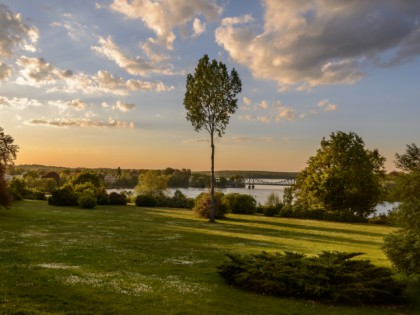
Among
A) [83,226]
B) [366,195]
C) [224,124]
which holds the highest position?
[224,124]

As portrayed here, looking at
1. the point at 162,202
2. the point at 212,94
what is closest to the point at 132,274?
the point at 212,94

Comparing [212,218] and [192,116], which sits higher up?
[192,116]

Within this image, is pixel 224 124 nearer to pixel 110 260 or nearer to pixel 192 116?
pixel 192 116

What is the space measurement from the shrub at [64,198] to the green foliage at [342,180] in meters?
33.9

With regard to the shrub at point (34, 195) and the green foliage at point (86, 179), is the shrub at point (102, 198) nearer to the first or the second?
the green foliage at point (86, 179)

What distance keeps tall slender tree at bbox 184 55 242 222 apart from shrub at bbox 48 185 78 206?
24.8 meters

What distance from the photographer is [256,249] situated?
76.1 feet

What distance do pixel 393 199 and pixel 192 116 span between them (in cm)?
3004

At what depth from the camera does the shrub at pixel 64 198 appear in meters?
55.6

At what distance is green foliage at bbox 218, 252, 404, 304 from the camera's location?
12.3 metres

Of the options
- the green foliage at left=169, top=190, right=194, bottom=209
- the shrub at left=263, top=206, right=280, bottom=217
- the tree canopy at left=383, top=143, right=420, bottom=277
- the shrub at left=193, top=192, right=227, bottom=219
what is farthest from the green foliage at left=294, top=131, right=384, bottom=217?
the tree canopy at left=383, top=143, right=420, bottom=277

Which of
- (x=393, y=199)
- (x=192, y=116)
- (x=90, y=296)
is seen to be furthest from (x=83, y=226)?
(x=393, y=199)

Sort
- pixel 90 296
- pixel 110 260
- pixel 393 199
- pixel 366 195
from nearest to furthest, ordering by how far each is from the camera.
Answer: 1. pixel 90 296
2. pixel 393 199
3. pixel 110 260
4. pixel 366 195

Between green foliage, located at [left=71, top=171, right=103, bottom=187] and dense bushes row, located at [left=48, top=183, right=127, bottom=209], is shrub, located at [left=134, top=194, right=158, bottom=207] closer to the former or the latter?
dense bushes row, located at [left=48, top=183, right=127, bottom=209]
